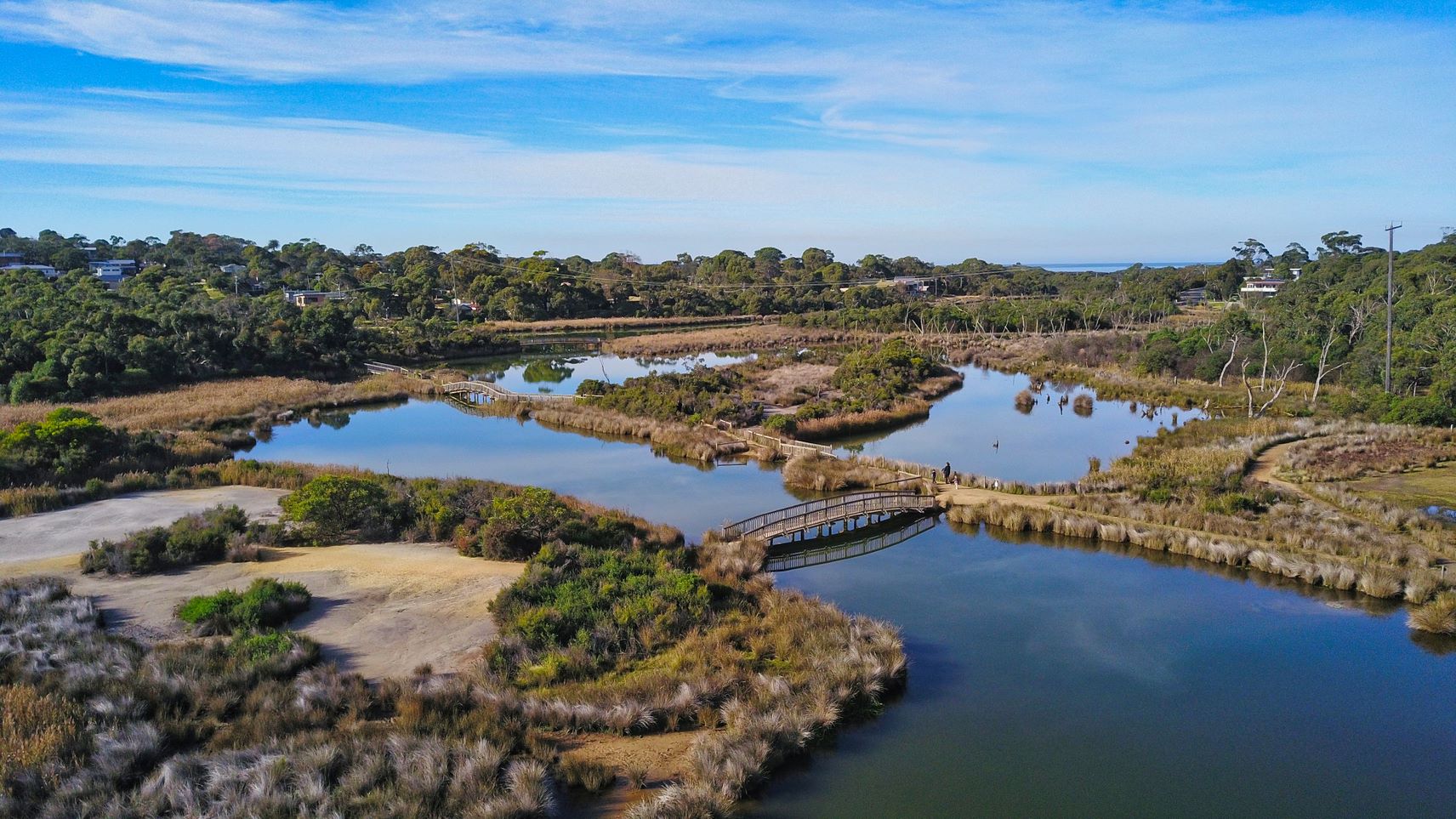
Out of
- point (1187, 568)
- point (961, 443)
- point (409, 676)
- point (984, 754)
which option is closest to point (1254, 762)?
point (984, 754)

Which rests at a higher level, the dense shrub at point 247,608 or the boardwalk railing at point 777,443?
the boardwalk railing at point 777,443

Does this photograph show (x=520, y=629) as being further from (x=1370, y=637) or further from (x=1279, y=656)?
(x=1370, y=637)

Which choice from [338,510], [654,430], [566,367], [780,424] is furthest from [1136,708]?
[566,367]

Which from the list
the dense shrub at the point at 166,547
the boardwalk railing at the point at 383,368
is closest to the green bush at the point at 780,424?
the dense shrub at the point at 166,547

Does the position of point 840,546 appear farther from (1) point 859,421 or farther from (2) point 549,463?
(1) point 859,421

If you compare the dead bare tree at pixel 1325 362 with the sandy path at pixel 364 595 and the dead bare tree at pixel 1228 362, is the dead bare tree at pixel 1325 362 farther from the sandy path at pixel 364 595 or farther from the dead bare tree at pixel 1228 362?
the sandy path at pixel 364 595

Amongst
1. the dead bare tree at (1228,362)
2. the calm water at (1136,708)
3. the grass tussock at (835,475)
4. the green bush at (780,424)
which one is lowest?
the calm water at (1136,708)
